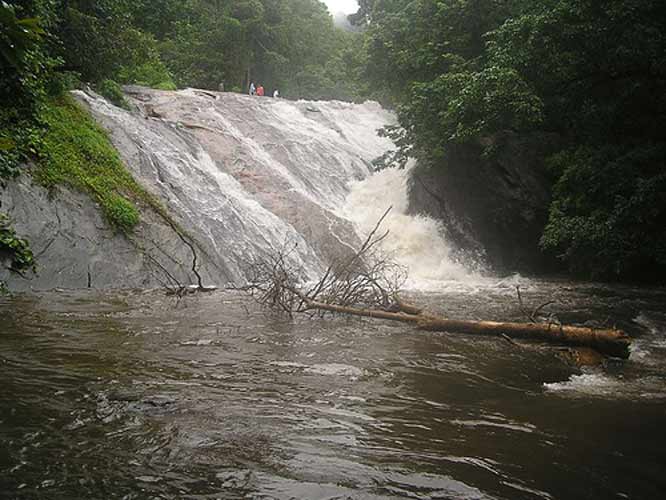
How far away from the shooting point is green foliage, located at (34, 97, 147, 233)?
11227mm

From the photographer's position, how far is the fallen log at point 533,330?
643 cm

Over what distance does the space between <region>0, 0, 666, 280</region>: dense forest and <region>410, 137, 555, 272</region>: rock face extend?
37 centimetres

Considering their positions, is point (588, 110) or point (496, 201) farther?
point (496, 201)

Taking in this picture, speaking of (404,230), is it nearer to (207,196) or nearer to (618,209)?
(207,196)

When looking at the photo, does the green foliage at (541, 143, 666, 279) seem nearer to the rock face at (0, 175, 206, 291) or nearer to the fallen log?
the fallen log

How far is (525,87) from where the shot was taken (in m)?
12.4

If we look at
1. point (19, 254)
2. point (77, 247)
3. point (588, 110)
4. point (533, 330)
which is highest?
point (588, 110)

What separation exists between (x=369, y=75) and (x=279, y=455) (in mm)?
19196

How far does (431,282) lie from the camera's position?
567 inches

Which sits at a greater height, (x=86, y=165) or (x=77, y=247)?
(x=86, y=165)

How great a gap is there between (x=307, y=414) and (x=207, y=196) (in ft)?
37.0

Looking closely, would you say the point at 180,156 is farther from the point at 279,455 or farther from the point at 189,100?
the point at 279,455

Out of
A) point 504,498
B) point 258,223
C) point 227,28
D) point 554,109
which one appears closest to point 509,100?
point 554,109

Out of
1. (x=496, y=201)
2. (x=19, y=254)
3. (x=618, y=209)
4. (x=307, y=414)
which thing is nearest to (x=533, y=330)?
(x=307, y=414)
